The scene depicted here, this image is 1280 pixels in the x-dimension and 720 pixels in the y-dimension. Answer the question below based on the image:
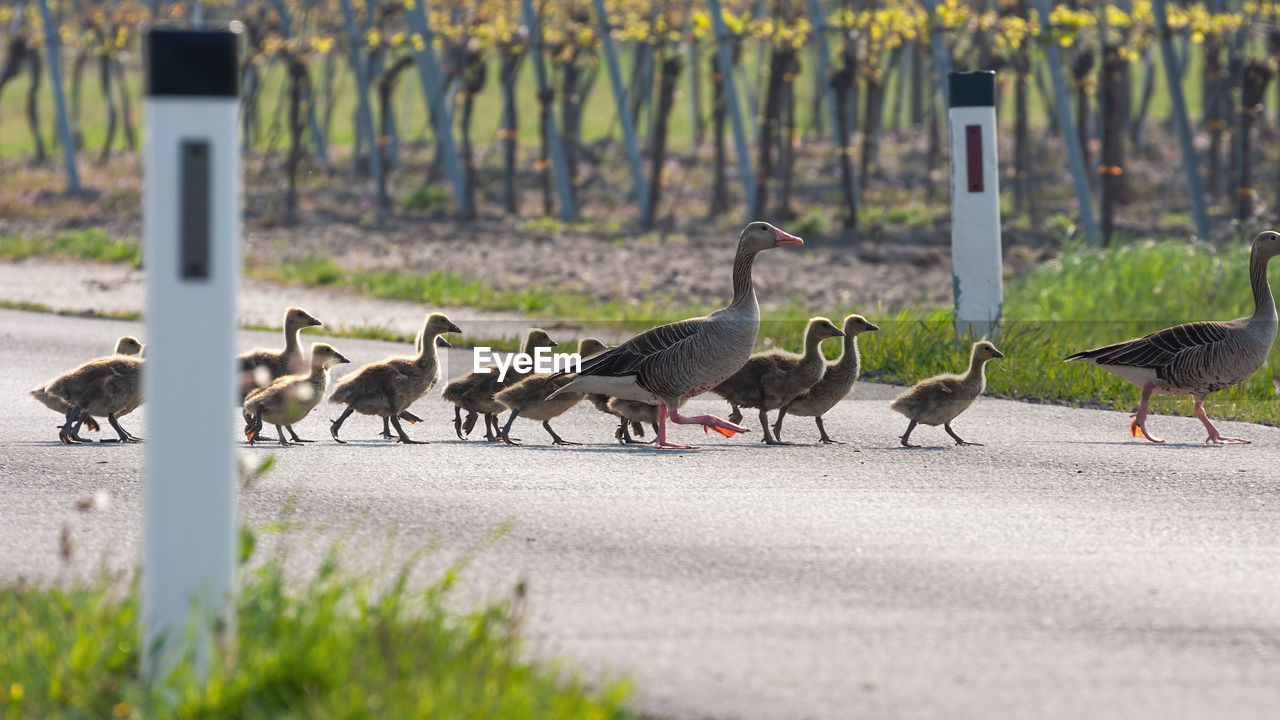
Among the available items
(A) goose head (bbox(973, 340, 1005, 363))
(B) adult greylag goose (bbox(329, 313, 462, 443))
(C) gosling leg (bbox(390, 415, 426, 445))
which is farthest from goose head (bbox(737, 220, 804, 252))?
(C) gosling leg (bbox(390, 415, 426, 445))

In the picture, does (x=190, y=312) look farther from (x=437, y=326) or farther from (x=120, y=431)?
(x=437, y=326)

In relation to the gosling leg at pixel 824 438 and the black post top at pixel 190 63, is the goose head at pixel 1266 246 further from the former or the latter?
the black post top at pixel 190 63

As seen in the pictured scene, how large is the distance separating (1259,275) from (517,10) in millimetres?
28403

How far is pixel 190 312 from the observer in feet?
11.0

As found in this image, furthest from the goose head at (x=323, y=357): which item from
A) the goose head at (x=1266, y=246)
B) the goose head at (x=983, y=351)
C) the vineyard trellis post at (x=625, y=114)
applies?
the vineyard trellis post at (x=625, y=114)

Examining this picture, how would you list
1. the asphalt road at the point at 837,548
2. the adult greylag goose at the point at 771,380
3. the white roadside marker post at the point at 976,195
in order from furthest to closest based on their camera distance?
the white roadside marker post at the point at 976,195, the adult greylag goose at the point at 771,380, the asphalt road at the point at 837,548

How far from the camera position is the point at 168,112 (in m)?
3.33

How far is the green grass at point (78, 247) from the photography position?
20.0 metres

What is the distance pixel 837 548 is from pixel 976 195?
4.95 meters

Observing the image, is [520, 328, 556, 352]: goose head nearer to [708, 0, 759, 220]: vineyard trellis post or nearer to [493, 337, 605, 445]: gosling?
[493, 337, 605, 445]: gosling

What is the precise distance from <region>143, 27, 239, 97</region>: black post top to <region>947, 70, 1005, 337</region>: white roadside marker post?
23.1 feet

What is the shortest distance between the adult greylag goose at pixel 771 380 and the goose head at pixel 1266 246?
2752mm

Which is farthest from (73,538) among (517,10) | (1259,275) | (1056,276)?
(517,10)

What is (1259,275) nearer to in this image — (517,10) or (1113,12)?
(1113,12)
